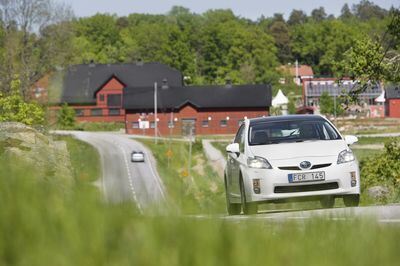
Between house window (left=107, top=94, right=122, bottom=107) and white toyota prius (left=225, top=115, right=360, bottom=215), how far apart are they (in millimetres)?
120968

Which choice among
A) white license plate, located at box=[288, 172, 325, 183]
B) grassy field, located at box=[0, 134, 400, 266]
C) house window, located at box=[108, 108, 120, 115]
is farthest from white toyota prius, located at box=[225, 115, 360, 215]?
house window, located at box=[108, 108, 120, 115]

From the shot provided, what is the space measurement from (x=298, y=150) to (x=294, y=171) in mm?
424

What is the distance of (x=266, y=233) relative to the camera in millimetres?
4055

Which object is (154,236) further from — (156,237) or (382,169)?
(382,169)

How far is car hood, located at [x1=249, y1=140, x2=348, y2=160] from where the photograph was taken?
13594 mm

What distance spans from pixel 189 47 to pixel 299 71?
2407 centimetres

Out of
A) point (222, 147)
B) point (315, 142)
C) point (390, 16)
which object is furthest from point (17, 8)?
point (315, 142)

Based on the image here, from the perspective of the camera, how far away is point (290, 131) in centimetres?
1484

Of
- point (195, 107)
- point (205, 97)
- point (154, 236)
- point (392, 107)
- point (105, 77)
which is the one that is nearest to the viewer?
point (154, 236)

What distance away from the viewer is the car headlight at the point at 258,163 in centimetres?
1353

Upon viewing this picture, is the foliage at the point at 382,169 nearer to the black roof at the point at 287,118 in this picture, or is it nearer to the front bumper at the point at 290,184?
the black roof at the point at 287,118

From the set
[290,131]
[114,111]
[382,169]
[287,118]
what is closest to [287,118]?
[287,118]

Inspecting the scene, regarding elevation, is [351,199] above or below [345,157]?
below

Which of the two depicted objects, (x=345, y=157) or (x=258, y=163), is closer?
(x=258, y=163)
